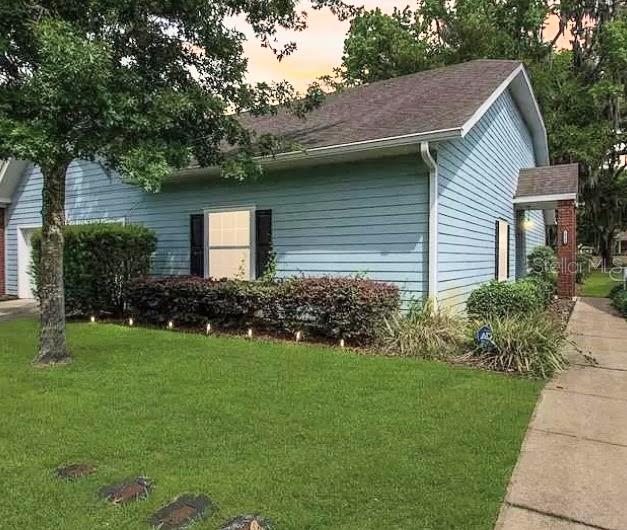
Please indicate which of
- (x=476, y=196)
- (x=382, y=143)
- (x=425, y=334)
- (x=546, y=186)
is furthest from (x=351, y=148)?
(x=546, y=186)

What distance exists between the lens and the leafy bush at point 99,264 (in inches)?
394

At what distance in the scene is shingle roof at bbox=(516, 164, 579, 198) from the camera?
12.1 meters

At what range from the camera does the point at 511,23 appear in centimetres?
2550

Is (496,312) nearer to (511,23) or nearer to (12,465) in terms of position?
(12,465)

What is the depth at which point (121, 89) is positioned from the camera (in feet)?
19.5

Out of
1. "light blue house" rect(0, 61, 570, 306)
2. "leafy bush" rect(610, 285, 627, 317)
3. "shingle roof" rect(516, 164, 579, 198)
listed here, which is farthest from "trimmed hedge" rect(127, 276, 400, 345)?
"shingle roof" rect(516, 164, 579, 198)

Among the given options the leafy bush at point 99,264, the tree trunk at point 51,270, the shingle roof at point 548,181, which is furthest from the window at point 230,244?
the shingle roof at point 548,181

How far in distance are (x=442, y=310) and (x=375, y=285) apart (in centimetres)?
117

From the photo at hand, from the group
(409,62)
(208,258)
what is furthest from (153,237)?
(409,62)

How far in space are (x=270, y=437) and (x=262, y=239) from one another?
6.31 m

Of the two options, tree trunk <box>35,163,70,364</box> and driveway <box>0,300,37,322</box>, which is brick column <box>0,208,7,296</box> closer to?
driveway <box>0,300,37,322</box>

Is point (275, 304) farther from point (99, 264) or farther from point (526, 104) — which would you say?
point (526, 104)

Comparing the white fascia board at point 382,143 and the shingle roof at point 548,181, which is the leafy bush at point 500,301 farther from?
the shingle roof at point 548,181

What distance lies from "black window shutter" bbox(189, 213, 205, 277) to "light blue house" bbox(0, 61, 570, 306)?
0.10 feet
